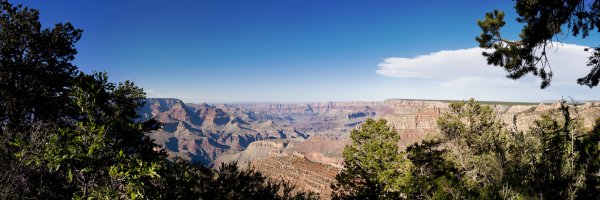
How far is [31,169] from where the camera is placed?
457 inches

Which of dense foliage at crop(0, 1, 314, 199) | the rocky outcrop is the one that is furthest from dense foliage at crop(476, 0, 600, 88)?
the rocky outcrop

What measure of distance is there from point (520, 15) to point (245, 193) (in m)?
15.7

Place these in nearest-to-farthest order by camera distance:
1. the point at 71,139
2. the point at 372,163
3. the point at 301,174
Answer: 1. the point at 71,139
2. the point at 372,163
3. the point at 301,174

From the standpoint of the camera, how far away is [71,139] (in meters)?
10.6

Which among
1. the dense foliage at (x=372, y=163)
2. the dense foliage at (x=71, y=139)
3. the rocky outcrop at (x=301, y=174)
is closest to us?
the dense foliage at (x=71, y=139)

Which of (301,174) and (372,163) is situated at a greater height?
(372,163)

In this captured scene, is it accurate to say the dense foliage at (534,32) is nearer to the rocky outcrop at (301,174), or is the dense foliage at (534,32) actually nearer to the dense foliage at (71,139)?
the dense foliage at (71,139)

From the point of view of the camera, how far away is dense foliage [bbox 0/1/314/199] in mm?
10281

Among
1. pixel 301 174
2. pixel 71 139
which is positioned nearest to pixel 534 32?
pixel 71 139

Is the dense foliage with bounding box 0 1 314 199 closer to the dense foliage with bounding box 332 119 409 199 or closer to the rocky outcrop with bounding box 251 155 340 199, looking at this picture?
the dense foliage with bounding box 332 119 409 199

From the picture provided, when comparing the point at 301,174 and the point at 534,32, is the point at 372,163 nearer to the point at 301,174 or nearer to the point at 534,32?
the point at 534,32

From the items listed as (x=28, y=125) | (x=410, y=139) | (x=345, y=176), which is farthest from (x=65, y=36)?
(x=410, y=139)

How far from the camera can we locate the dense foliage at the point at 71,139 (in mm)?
10281

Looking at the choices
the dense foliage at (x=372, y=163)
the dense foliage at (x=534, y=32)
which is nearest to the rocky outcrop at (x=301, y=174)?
the dense foliage at (x=372, y=163)
